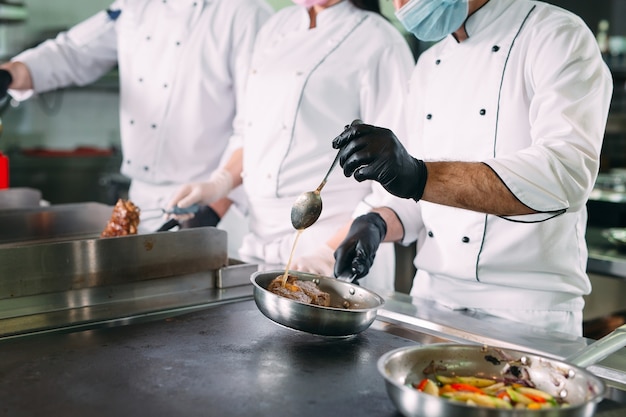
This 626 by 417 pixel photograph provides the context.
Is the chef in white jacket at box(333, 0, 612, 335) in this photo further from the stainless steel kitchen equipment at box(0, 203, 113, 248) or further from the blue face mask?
the stainless steel kitchen equipment at box(0, 203, 113, 248)

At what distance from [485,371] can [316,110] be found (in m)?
1.49

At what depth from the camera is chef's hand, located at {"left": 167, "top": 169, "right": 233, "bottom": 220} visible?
2.75 m

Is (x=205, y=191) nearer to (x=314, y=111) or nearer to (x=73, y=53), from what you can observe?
(x=314, y=111)

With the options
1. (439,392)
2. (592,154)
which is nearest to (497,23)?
(592,154)

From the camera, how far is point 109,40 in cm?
384

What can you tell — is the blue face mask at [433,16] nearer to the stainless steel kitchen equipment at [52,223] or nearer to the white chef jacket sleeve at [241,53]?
the white chef jacket sleeve at [241,53]

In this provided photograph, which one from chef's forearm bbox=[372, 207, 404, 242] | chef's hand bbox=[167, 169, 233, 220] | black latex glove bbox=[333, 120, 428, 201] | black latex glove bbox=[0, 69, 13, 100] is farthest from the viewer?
black latex glove bbox=[0, 69, 13, 100]

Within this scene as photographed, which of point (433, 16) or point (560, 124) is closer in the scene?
point (560, 124)

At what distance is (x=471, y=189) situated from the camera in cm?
162

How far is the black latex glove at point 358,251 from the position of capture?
6.50 feet

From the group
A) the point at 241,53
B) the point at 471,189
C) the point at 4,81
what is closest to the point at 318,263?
the point at 471,189

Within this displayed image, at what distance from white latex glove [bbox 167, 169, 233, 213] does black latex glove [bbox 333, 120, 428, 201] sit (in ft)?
4.25

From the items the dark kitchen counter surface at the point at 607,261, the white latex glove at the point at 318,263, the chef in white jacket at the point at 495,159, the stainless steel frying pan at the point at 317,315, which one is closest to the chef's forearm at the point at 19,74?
the white latex glove at the point at 318,263

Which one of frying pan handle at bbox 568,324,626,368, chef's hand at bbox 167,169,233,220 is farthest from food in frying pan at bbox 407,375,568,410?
chef's hand at bbox 167,169,233,220
